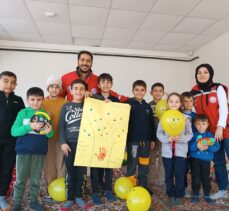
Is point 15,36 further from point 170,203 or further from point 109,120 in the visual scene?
point 170,203

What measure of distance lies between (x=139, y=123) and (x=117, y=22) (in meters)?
2.42

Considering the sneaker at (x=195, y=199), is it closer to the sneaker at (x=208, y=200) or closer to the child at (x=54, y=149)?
the sneaker at (x=208, y=200)

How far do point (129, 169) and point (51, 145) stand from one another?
87cm

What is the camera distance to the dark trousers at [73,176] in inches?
80.5

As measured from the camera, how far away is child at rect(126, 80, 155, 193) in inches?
89.7

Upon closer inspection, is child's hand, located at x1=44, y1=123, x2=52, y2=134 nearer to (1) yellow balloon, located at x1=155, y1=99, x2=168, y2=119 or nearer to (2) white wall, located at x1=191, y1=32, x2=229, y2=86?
(1) yellow balloon, located at x1=155, y1=99, x2=168, y2=119

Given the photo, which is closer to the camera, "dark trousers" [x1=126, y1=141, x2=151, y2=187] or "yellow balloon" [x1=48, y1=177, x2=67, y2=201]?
"yellow balloon" [x1=48, y1=177, x2=67, y2=201]

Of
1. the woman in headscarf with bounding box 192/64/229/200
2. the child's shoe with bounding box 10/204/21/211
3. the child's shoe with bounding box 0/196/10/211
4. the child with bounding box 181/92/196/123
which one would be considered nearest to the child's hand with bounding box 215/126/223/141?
the woman in headscarf with bounding box 192/64/229/200

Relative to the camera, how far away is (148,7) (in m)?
3.46

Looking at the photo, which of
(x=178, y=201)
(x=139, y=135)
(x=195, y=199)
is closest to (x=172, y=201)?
(x=178, y=201)

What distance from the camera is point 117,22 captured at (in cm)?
402

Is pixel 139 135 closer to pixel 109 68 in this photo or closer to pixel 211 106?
pixel 211 106

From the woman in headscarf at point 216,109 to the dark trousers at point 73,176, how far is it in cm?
139

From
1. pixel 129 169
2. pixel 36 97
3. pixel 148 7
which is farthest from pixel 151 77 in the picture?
pixel 36 97
